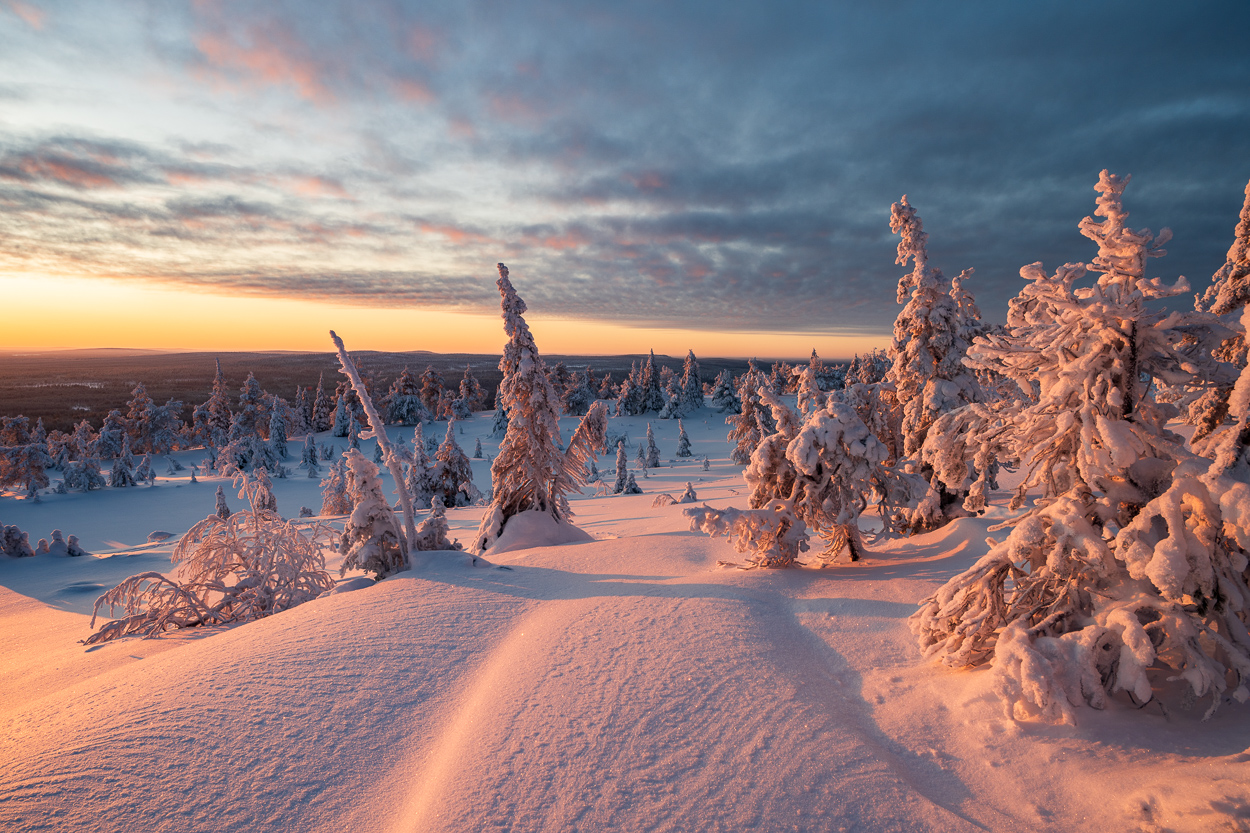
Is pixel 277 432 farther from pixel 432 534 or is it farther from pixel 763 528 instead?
pixel 763 528

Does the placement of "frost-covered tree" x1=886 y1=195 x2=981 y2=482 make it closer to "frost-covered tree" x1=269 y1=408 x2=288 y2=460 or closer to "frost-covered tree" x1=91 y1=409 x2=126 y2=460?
"frost-covered tree" x1=269 y1=408 x2=288 y2=460

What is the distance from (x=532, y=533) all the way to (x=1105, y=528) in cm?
1364

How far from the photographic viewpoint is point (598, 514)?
2781 cm

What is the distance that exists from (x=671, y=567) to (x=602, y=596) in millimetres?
2480

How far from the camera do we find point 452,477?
123 feet

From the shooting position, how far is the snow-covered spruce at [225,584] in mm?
9047

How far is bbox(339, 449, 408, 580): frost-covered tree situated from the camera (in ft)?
33.8

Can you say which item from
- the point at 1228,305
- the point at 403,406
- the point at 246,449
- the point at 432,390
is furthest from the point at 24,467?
the point at 1228,305

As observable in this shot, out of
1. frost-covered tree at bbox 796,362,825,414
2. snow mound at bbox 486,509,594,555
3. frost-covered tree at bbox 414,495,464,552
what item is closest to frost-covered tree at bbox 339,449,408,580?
frost-covered tree at bbox 414,495,464,552

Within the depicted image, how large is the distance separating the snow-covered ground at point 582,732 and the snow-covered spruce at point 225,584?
102 centimetres

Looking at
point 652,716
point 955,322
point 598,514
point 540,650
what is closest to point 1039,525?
point 652,716

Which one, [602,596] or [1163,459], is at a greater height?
[1163,459]

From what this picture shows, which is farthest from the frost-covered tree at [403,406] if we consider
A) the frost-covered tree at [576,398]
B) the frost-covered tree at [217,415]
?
the frost-covered tree at [576,398]

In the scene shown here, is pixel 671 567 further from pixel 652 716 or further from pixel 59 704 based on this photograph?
pixel 59 704
